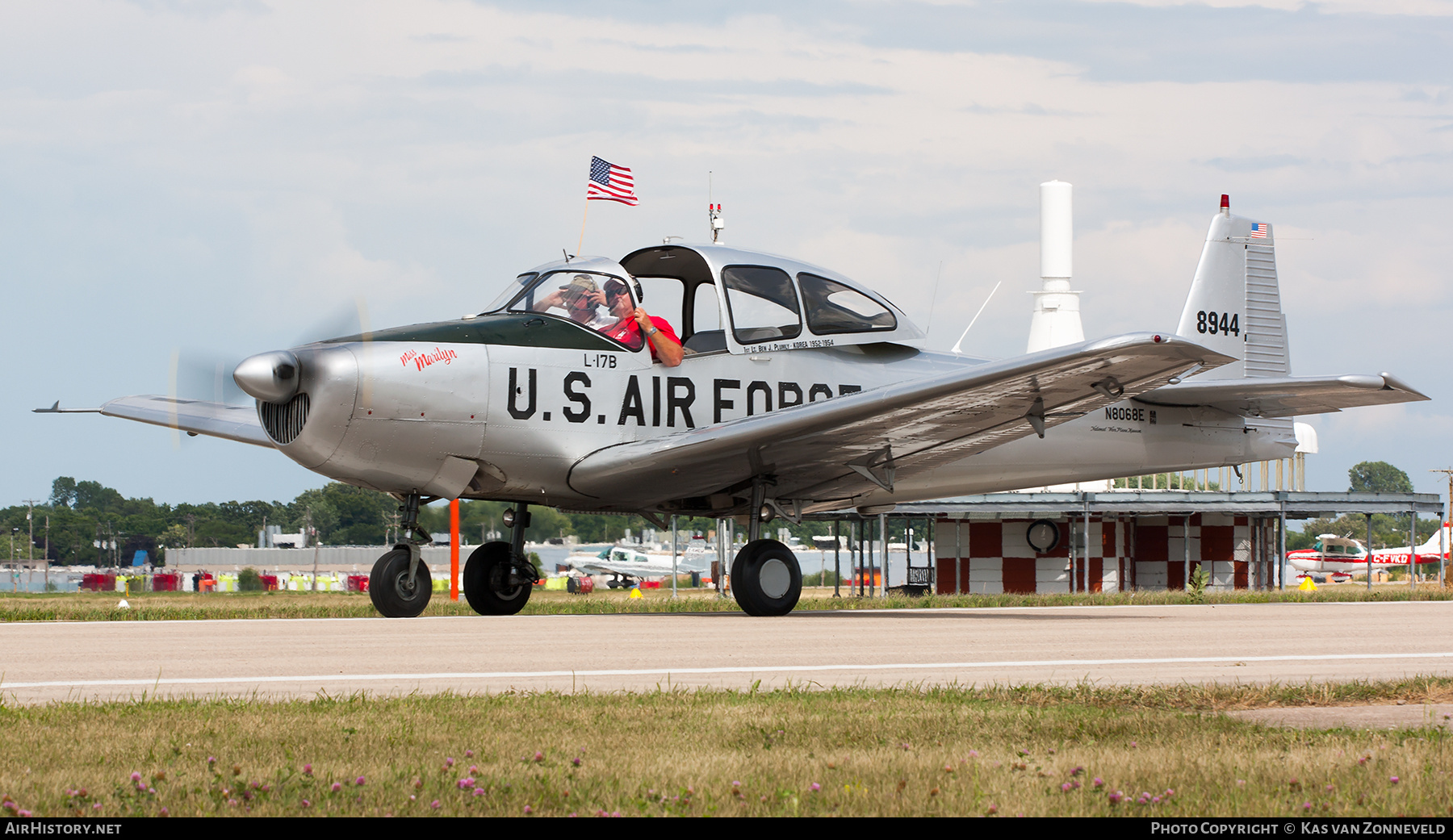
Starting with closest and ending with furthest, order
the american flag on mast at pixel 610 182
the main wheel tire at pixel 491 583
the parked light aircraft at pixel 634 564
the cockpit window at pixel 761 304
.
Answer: the cockpit window at pixel 761 304
the main wheel tire at pixel 491 583
the american flag on mast at pixel 610 182
the parked light aircraft at pixel 634 564

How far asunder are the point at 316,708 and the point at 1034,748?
2.67 m

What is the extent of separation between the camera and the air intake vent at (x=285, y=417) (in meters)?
11.5

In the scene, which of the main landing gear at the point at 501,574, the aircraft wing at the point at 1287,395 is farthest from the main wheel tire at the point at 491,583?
the aircraft wing at the point at 1287,395

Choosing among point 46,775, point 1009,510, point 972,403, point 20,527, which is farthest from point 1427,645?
point 20,527

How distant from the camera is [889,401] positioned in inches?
449

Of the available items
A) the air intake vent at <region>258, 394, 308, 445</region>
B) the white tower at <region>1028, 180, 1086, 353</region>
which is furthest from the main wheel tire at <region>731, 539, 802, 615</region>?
the white tower at <region>1028, 180, 1086, 353</region>

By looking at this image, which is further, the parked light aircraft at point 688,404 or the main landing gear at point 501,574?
the main landing gear at point 501,574

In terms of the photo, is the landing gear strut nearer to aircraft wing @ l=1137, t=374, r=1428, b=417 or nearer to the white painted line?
the white painted line

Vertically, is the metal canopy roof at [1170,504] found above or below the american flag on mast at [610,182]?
below

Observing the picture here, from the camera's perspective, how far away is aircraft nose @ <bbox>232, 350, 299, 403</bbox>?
36.5ft

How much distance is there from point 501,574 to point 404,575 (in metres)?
1.30

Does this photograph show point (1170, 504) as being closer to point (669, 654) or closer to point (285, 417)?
point (285, 417)

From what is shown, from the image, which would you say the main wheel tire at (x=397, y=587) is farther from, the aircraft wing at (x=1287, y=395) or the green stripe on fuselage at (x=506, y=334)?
the aircraft wing at (x=1287, y=395)

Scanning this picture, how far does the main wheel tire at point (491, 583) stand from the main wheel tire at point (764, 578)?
2.17 metres
